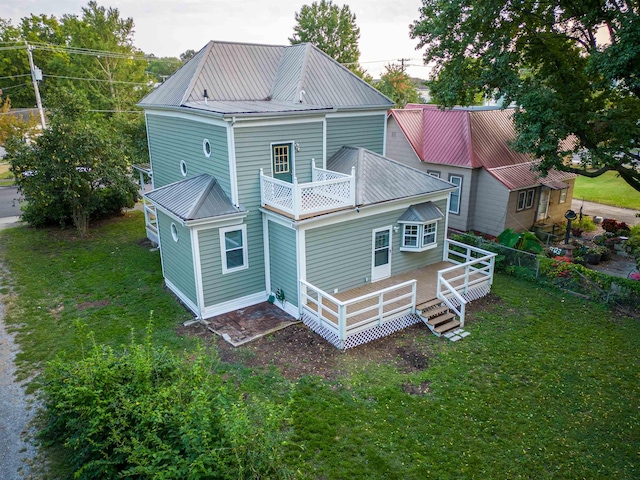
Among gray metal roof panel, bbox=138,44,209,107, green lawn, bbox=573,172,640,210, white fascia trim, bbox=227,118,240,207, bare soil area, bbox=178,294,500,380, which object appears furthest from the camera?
green lawn, bbox=573,172,640,210

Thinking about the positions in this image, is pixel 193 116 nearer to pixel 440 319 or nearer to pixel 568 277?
pixel 440 319

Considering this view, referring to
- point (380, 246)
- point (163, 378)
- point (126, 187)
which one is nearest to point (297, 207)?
point (380, 246)

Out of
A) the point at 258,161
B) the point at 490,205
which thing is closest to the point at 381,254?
the point at 258,161

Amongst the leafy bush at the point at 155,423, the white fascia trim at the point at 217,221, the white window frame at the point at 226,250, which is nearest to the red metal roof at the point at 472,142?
the white window frame at the point at 226,250

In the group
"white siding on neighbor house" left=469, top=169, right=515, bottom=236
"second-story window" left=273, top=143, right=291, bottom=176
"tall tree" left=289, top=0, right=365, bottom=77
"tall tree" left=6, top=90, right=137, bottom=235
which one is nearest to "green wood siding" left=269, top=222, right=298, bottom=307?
"second-story window" left=273, top=143, right=291, bottom=176

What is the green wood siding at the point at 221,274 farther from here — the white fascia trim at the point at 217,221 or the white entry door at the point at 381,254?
the white entry door at the point at 381,254

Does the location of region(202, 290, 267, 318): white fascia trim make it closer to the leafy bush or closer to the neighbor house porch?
the neighbor house porch

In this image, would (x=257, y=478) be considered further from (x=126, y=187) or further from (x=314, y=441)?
(x=126, y=187)
